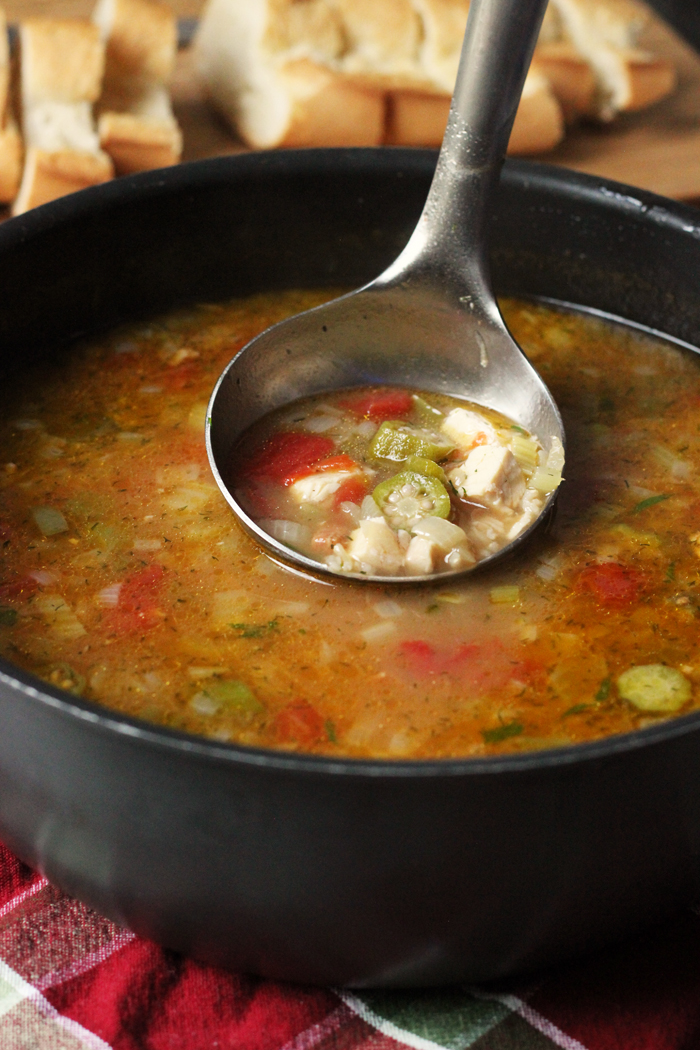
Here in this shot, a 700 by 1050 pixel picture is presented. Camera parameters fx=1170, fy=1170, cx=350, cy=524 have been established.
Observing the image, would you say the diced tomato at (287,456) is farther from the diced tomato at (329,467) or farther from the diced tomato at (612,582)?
the diced tomato at (612,582)

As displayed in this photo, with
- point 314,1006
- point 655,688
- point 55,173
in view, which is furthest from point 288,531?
point 55,173

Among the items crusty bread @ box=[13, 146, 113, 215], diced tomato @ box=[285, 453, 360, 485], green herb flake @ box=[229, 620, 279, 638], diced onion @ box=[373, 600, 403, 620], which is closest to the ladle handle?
diced tomato @ box=[285, 453, 360, 485]

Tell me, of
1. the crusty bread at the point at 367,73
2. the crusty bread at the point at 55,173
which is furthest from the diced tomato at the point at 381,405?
the crusty bread at the point at 367,73

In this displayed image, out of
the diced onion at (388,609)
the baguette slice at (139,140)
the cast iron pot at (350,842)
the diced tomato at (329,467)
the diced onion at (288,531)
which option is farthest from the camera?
the baguette slice at (139,140)

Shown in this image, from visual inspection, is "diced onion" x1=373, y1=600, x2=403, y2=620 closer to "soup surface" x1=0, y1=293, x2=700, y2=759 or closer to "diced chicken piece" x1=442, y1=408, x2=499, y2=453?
"soup surface" x1=0, y1=293, x2=700, y2=759

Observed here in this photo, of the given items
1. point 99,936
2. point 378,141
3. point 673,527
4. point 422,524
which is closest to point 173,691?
point 99,936

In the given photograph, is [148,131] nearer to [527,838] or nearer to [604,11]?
[604,11]
